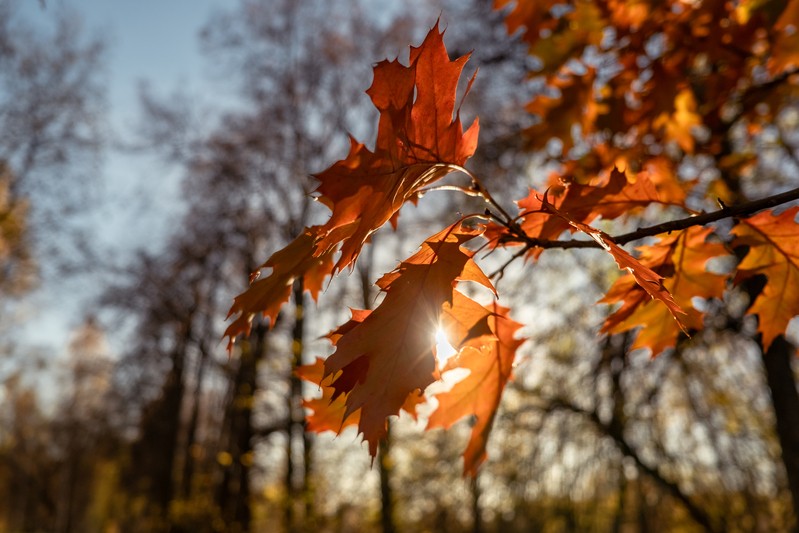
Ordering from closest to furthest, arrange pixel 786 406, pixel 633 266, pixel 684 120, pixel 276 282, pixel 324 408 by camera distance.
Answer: pixel 633 266 → pixel 276 282 → pixel 324 408 → pixel 684 120 → pixel 786 406

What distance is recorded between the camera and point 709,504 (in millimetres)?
4516

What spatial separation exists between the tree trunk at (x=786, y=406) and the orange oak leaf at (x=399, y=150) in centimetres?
231

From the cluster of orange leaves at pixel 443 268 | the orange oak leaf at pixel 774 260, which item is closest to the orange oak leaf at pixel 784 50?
the cluster of orange leaves at pixel 443 268

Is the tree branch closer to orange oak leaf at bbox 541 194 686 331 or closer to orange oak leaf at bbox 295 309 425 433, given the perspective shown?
orange oak leaf at bbox 541 194 686 331

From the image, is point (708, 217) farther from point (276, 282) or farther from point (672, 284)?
point (276, 282)

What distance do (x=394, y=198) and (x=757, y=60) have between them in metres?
1.84

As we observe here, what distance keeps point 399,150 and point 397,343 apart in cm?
29

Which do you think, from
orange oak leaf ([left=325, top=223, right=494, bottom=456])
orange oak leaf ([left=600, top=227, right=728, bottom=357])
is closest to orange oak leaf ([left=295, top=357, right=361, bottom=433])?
orange oak leaf ([left=325, top=223, right=494, bottom=456])

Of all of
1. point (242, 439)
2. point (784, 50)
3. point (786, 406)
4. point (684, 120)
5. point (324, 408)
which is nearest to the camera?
point (324, 408)

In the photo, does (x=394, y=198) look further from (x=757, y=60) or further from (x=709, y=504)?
(x=709, y=504)

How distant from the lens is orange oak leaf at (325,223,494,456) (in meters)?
0.79

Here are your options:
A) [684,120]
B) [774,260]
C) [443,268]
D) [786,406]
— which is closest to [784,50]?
[684,120]

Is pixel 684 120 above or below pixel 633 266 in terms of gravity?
above

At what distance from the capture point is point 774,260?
1.10 m
